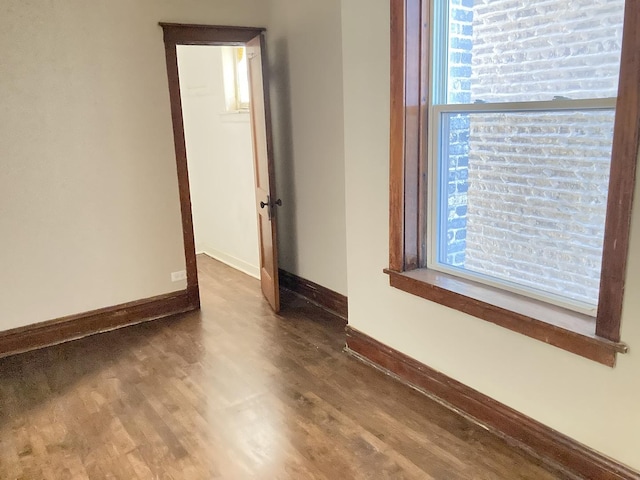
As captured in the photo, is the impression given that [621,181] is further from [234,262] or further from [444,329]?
[234,262]

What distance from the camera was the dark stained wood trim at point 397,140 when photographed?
8.43ft

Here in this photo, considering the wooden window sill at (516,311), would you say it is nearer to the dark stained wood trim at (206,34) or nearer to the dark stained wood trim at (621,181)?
the dark stained wood trim at (621,181)

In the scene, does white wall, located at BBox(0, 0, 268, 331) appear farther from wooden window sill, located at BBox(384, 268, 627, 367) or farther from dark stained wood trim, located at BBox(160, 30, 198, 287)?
wooden window sill, located at BBox(384, 268, 627, 367)

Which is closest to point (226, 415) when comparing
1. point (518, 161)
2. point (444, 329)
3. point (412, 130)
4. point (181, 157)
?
point (444, 329)

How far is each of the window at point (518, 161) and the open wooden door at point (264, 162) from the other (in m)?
1.34

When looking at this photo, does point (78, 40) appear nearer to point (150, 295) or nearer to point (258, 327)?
point (150, 295)

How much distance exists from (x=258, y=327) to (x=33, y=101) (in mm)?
2084

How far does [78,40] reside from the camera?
3479 millimetres

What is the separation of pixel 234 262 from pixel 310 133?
184cm

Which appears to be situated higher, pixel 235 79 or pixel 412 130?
pixel 235 79

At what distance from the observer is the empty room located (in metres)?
2.09

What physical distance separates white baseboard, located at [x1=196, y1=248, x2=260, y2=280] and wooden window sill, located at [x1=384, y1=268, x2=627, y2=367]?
2344mm

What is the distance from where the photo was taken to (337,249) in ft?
12.9

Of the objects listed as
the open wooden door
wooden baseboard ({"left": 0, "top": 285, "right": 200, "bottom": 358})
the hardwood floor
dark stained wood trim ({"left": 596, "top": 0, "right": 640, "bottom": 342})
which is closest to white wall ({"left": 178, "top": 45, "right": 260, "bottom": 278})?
the open wooden door
